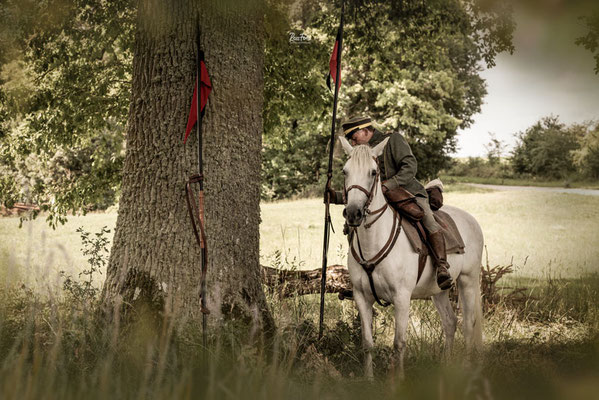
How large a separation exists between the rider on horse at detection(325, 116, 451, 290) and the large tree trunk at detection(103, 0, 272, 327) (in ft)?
3.47

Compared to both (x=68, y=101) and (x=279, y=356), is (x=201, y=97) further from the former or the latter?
(x=68, y=101)

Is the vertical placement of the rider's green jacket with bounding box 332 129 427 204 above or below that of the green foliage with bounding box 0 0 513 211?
below

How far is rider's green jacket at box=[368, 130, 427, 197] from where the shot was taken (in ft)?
17.8

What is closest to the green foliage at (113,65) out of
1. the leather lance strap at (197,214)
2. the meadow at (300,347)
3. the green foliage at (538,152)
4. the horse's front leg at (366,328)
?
the meadow at (300,347)

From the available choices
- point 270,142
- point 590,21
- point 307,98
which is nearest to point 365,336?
point 590,21

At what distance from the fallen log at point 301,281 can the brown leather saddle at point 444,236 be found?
1823 mm

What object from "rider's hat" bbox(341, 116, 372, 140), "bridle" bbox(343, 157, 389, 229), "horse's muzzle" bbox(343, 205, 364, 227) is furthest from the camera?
"rider's hat" bbox(341, 116, 372, 140)

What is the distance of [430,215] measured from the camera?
18.9 ft

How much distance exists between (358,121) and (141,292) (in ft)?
8.81

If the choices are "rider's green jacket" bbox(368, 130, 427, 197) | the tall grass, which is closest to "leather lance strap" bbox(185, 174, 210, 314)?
the tall grass

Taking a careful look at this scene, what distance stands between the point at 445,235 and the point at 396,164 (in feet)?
3.41

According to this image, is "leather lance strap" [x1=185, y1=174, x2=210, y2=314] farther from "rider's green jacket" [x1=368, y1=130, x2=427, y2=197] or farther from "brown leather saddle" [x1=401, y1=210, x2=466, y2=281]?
"brown leather saddle" [x1=401, y1=210, x2=466, y2=281]

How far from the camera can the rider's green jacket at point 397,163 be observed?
5426 millimetres

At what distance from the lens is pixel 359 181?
15.3ft
